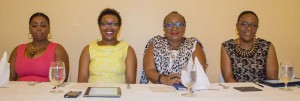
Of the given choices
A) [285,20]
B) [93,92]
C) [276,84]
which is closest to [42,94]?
[93,92]

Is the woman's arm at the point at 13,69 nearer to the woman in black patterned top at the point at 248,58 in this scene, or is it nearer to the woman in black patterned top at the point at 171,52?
the woman in black patterned top at the point at 171,52

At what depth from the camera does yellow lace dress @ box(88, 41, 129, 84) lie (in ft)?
8.79

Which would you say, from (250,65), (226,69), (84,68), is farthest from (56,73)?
(250,65)

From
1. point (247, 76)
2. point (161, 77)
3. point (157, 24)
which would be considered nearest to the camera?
point (161, 77)

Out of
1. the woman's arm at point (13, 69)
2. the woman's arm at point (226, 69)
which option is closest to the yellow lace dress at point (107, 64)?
the woman's arm at point (13, 69)

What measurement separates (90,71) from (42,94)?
1.04 m

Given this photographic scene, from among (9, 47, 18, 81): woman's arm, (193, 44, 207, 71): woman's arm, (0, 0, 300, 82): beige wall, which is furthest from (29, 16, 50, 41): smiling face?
(193, 44, 207, 71): woman's arm

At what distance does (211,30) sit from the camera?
3441mm

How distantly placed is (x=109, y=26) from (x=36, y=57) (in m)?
0.76

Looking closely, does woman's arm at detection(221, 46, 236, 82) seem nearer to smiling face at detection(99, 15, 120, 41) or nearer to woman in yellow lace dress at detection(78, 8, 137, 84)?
woman in yellow lace dress at detection(78, 8, 137, 84)

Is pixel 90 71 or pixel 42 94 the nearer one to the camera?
pixel 42 94

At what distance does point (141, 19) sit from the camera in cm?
338

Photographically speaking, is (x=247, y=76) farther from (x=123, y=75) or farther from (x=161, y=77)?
(x=123, y=75)

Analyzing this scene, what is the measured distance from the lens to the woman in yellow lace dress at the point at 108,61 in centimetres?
268
